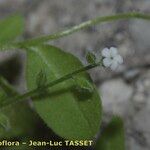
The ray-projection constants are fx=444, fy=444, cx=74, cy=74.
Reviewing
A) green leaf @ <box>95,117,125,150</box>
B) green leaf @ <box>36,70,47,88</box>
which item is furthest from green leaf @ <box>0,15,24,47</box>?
green leaf @ <box>95,117,125,150</box>

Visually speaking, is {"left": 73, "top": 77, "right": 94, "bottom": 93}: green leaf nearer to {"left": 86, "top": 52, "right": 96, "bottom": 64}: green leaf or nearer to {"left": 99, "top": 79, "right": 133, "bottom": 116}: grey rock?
{"left": 86, "top": 52, "right": 96, "bottom": 64}: green leaf

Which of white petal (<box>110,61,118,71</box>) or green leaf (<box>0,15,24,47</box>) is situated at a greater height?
green leaf (<box>0,15,24,47</box>)

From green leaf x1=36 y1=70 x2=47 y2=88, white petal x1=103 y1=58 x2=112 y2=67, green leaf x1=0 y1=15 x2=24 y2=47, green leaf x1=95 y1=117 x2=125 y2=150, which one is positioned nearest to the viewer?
white petal x1=103 y1=58 x2=112 y2=67

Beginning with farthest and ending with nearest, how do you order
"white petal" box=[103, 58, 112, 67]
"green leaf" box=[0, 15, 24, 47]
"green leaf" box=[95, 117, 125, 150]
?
1. "green leaf" box=[0, 15, 24, 47]
2. "green leaf" box=[95, 117, 125, 150]
3. "white petal" box=[103, 58, 112, 67]

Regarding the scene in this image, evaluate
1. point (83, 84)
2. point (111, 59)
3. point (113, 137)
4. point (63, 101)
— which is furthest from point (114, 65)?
point (113, 137)

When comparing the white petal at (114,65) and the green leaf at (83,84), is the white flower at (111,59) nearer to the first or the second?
the white petal at (114,65)

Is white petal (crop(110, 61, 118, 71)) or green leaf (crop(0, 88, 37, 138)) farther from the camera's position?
green leaf (crop(0, 88, 37, 138))

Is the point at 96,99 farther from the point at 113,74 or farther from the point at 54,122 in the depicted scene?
the point at 113,74
